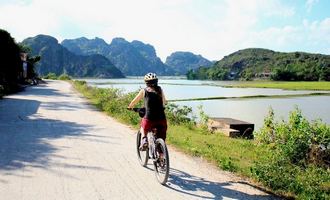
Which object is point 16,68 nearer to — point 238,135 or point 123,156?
point 238,135

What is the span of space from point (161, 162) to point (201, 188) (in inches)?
36.2

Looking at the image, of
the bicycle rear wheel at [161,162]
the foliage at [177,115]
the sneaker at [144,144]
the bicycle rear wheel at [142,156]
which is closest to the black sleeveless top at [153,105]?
the bicycle rear wheel at [161,162]

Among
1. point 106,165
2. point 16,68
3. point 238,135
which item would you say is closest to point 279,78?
point 16,68

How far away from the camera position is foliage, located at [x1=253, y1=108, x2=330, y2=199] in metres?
7.43

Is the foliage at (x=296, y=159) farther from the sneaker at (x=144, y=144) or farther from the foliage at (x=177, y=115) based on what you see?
the foliage at (x=177, y=115)

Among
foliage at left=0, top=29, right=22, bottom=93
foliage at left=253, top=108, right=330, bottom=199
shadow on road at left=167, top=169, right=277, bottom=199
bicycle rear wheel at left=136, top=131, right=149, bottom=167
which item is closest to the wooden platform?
foliage at left=253, top=108, right=330, bottom=199

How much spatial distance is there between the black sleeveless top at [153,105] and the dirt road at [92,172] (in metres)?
1.23

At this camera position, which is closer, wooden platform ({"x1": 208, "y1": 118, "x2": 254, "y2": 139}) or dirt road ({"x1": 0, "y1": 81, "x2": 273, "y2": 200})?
dirt road ({"x1": 0, "y1": 81, "x2": 273, "y2": 200})

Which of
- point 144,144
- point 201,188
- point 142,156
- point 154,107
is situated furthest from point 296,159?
point 154,107

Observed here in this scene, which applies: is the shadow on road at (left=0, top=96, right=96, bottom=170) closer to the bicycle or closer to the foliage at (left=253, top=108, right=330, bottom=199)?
the bicycle

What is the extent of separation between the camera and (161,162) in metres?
7.70

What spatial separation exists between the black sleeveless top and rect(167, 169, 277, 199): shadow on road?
50.7 inches

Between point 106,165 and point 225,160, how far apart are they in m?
2.85

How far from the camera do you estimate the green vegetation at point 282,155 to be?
24.7ft
